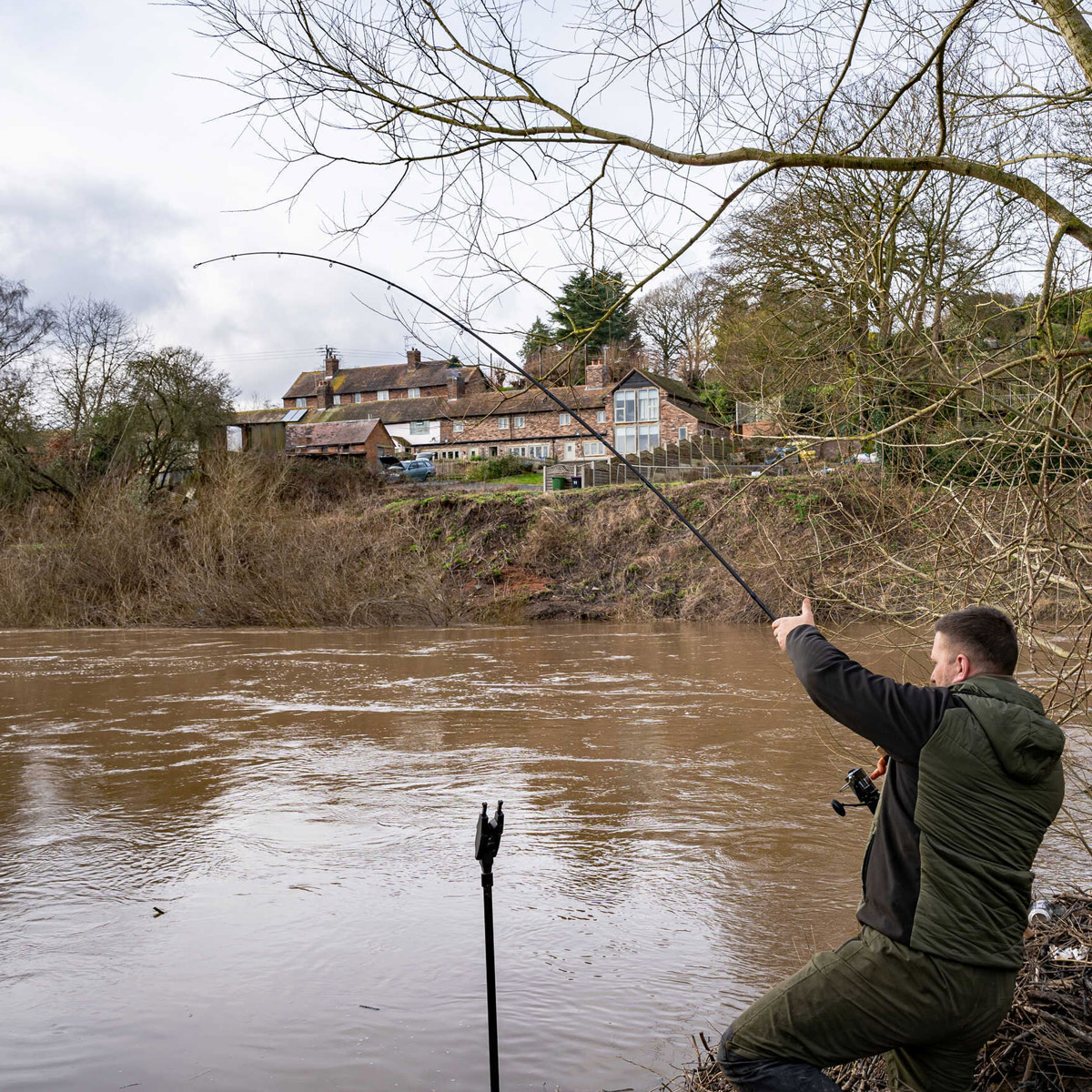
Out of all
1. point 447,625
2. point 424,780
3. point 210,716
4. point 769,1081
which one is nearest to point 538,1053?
point 769,1081

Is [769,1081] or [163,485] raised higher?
[163,485]

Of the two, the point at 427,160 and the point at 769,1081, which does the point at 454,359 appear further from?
the point at 769,1081

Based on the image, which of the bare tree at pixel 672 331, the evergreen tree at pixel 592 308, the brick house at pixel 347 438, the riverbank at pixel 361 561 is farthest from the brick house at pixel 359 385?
the evergreen tree at pixel 592 308

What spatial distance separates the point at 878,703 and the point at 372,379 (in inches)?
2995

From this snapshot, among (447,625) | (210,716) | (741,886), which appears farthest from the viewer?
(447,625)

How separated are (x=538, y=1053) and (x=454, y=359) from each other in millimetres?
2998

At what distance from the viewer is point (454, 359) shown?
4.58 meters

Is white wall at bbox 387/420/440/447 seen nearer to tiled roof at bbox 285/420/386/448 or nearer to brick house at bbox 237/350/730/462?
brick house at bbox 237/350/730/462

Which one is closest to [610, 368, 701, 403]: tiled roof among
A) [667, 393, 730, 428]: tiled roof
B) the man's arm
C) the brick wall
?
[667, 393, 730, 428]: tiled roof

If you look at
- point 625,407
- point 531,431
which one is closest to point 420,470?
point 625,407

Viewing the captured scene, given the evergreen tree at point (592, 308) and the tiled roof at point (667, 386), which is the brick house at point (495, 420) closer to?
the tiled roof at point (667, 386)

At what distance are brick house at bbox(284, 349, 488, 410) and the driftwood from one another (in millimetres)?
66917

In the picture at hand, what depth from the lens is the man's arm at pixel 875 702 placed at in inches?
101

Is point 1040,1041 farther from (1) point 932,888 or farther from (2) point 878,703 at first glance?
(2) point 878,703
